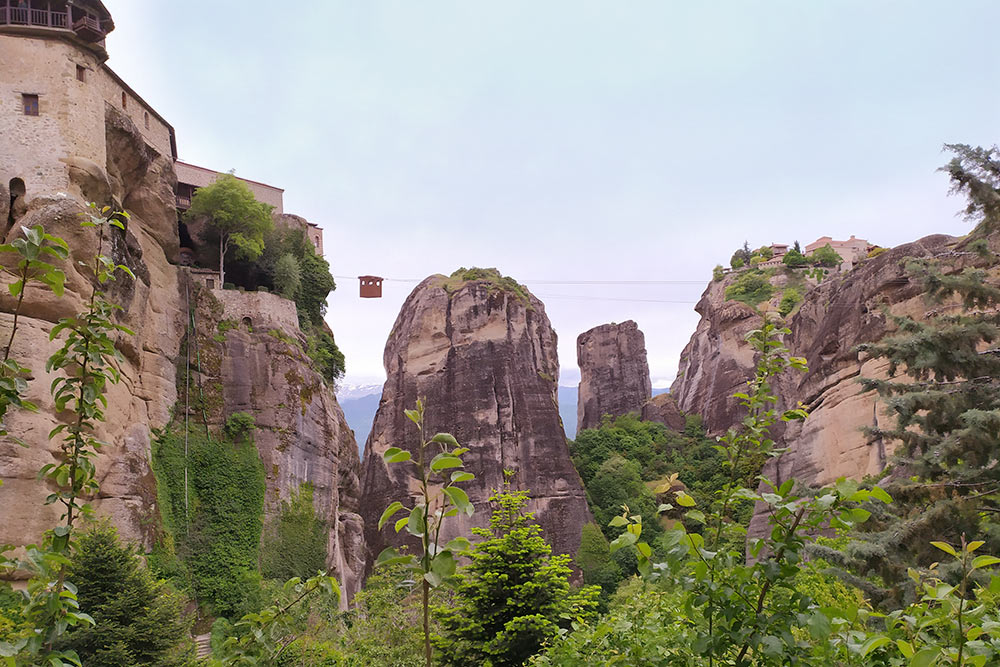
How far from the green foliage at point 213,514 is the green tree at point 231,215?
858 centimetres

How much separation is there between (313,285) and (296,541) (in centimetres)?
1466

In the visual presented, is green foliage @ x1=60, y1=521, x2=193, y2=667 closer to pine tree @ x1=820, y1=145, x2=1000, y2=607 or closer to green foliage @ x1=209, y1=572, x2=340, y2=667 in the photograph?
green foliage @ x1=209, y1=572, x2=340, y2=667

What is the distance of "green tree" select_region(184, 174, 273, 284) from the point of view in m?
31.9

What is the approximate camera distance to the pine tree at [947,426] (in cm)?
1173

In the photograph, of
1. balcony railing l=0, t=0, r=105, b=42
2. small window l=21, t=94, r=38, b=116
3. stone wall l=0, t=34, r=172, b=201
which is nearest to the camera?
stone wall l=0, t=34, r=172, b=201

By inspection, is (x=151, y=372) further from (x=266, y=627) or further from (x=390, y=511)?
(x=390, y=511)

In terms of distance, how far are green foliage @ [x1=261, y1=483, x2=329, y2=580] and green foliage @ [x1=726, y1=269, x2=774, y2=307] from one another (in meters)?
47.0

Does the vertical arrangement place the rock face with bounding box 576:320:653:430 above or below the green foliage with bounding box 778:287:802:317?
below

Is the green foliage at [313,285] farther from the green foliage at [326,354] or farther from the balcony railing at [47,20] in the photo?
the balcony railing at [47,20]

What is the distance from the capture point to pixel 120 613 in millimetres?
14820

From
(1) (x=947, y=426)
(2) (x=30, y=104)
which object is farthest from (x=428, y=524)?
(2) (x=30, y=104)

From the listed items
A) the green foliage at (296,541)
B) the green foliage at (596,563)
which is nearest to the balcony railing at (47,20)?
the green foliage at (296,541)

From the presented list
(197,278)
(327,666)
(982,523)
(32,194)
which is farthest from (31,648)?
(197,278)

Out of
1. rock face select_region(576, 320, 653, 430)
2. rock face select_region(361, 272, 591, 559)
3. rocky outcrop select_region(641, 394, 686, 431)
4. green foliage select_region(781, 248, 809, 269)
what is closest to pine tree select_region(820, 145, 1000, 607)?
rock face select_region(361, 272, 591, 559)
